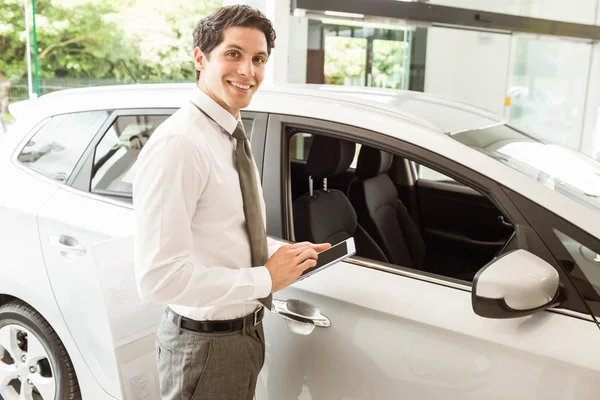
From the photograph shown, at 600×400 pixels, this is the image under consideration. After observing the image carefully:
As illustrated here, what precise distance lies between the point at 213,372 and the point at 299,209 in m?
0.89

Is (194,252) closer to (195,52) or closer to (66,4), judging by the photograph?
(195,52)

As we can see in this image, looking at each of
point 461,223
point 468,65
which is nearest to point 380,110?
point 461,223

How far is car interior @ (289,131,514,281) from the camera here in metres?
2.32

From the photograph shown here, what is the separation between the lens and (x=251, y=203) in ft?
4.88

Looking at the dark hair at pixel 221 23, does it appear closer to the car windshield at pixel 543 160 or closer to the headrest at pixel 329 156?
the car windshield at pixel 543 160

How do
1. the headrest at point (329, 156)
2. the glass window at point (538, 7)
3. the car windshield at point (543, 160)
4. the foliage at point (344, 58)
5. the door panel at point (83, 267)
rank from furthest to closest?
the glass window at point (538, 7) < the foliage at point (344, 58) < the headrest at point (329, 156) < the door panel at point (83, 267) < the car windshield at point (543, 160)

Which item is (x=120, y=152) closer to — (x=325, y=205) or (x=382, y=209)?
(x=325, y=205)

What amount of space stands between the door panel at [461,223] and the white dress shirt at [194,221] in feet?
4.98

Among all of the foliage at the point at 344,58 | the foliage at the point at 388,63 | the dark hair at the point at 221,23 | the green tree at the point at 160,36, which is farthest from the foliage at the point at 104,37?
the dark hair at the point at 221,23

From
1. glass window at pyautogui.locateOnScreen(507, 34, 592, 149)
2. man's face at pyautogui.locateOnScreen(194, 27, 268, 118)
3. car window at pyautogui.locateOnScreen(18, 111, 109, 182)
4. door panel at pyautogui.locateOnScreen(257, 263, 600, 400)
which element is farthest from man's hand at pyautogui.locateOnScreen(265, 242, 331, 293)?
glass window at pyautogui.locateOnScreen(507, 34, 592, 149)

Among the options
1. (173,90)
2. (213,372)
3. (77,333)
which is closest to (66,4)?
(173,90)

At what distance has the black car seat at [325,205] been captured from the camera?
7.32ft

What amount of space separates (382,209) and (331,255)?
1184mm

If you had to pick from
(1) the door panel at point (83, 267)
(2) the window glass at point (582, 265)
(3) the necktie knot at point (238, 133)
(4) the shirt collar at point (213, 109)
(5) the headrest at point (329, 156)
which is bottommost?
(1) the door panel at point (83, 267)
